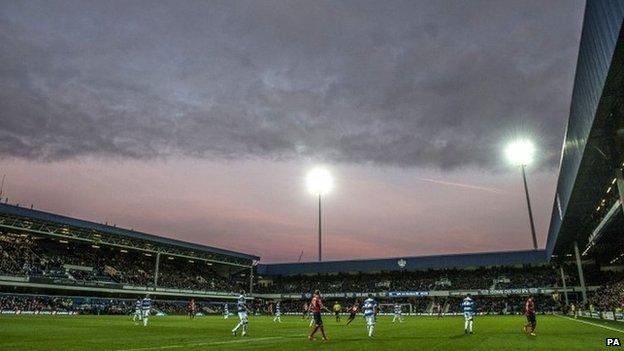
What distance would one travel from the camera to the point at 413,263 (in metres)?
87.2

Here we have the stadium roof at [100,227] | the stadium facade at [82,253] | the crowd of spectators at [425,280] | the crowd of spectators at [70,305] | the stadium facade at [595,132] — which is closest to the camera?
the stadium facade at [595,132]

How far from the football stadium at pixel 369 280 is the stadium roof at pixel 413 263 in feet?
0.68

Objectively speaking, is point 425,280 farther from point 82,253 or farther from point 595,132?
point 595,132

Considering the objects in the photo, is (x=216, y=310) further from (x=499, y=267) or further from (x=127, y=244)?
(x=499, y=267)

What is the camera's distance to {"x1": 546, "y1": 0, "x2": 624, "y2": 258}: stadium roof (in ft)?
58.0

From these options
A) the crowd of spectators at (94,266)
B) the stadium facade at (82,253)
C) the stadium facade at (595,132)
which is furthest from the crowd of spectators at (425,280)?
the stadium facade at (595,132)

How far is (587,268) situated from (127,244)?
7707cm

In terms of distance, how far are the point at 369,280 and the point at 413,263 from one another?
35.7ft

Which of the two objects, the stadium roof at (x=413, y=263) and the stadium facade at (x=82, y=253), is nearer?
the stadium facade at (x=82, y=253)

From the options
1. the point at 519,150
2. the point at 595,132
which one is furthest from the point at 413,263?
the point at 595,132

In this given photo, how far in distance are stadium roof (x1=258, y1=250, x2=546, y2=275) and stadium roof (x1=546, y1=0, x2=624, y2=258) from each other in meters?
33.1

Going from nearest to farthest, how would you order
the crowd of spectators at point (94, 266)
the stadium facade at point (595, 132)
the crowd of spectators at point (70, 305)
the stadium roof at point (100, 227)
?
the stadium facade at point (595, 132), the crowd of spectators at point (70, 305), the stadium roof at point (100, 227), the crowd of spectators at point (94, 266)

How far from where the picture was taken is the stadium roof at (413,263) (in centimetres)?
7950

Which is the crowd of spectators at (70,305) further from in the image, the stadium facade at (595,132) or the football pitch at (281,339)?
the stadium facade at (595,132)
